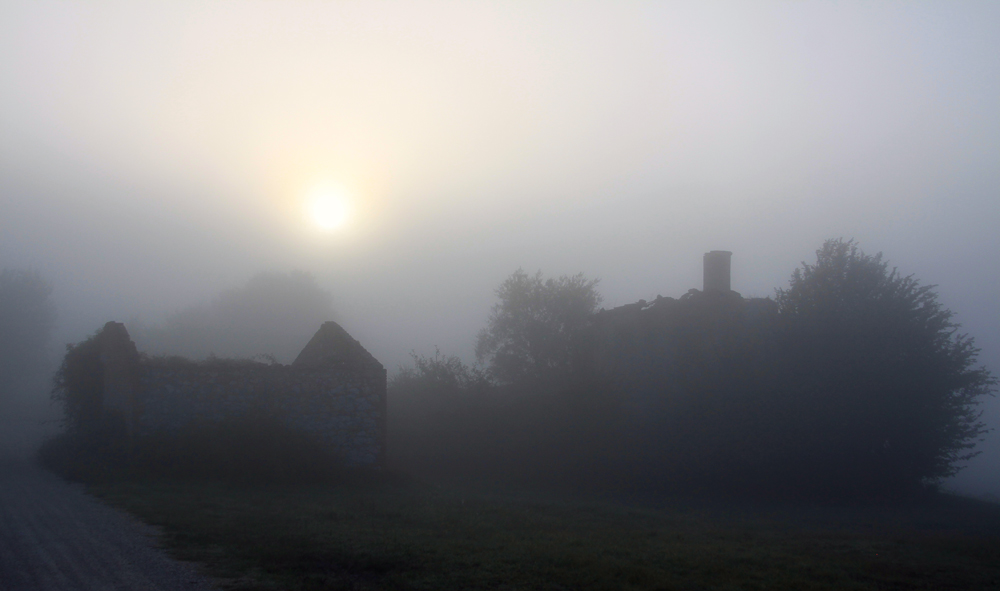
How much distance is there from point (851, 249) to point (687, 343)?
8059 mm

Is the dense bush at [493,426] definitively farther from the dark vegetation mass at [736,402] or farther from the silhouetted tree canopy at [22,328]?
the silhouetted tree canopy at [22,328]

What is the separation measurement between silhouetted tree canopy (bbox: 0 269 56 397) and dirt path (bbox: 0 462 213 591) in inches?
2026

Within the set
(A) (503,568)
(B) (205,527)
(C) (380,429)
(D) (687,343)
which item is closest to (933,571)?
(A) (503,568)

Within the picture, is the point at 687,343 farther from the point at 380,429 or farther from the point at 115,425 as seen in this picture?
the point at 115,425

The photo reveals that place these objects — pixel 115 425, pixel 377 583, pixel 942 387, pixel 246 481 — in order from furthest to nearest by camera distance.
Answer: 1. pixel 942 387
2. pixel 115 425
3. pixel 246 481
4. pixel 377 583

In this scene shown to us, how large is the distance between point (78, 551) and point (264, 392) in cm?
1081

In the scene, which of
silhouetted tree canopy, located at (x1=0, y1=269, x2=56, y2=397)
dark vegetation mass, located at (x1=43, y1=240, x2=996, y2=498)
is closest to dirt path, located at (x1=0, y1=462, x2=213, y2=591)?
dark vegetation mass, located at (x1=43, y1=240, x2=996, y2=498)

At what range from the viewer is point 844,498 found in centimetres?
2502

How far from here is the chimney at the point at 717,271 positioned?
29969mm

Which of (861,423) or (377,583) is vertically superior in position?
(861,423)

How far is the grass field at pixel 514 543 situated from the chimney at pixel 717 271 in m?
12.7

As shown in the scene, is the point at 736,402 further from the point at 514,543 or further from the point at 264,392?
the point at 514,543

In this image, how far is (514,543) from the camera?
1102cm

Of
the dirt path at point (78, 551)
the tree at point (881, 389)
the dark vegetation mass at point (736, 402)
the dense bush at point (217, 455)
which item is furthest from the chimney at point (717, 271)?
the dirt path at point (78, 551)
